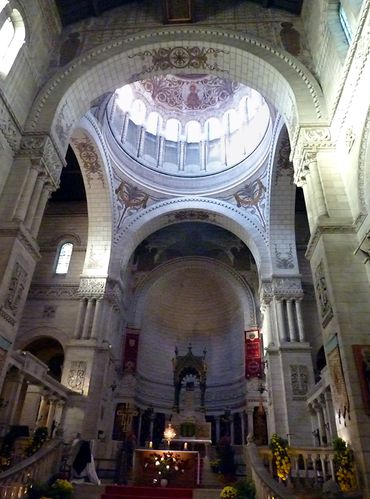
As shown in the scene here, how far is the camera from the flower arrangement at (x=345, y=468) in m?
7.14

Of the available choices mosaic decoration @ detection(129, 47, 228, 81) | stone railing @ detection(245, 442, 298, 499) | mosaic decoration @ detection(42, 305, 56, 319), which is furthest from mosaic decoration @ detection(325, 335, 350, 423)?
mosaic decoration @ detection(42, 305, 56, 319)

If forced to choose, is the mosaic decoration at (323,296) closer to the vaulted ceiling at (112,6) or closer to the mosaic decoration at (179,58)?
the mosaic decoration at (179,58)

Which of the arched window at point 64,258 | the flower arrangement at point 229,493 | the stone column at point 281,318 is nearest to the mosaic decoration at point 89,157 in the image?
the arched window at point 64,258

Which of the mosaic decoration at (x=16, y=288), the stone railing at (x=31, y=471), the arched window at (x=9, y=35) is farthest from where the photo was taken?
the arched window at (x=9, y=35)

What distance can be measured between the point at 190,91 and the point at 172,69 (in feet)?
38.8

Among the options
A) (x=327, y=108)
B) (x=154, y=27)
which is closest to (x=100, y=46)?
(x=154, y=27)

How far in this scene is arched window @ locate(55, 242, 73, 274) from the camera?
21344 millimetres

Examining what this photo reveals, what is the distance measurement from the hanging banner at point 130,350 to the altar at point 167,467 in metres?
9.06

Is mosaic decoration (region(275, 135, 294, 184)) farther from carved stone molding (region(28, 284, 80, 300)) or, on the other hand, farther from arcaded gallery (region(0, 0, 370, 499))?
carved stone molding (region(28, 284, 80, 300))

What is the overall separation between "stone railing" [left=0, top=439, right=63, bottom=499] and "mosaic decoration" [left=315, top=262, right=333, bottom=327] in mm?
7604

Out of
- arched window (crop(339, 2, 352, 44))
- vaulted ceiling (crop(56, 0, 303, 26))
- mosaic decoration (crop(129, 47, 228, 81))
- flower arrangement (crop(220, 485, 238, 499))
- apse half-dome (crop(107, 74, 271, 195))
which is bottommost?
flower arrangement (crop(220, 485, 238, 499))

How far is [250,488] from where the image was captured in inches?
348

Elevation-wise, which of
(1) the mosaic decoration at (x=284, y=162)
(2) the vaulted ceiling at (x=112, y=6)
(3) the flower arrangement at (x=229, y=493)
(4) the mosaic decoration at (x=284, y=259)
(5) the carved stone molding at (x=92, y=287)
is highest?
(2) the vaulted ceiling at (x=112, y=6)

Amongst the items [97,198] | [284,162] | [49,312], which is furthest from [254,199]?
[49,312]
